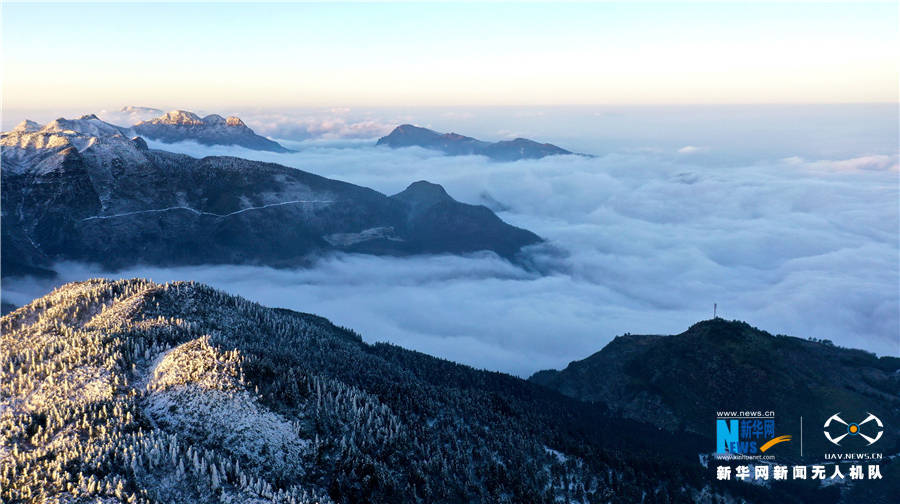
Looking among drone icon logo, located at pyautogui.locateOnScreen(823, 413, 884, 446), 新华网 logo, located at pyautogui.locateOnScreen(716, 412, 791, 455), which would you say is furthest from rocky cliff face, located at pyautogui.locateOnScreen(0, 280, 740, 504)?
drone icon logo, located at pyautogui.locateOnScreen(823, 413, 884, 446)

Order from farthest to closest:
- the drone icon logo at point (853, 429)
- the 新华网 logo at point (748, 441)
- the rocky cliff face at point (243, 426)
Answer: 1. the drone icon logo at point (853, 429)
2. the 新华网 logo at point (748, 441)
3. the rocky cliff face at point (243, 426)

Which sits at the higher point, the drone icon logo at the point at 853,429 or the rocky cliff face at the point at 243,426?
the rocky cliff face at the point at 243,426

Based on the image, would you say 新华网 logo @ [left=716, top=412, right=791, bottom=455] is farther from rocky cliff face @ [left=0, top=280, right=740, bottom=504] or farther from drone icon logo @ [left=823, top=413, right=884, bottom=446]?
rocky cliff face @ [left=0, top=280, right=740, bottom=504]

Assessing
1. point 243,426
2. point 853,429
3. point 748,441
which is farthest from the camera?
point 853,429

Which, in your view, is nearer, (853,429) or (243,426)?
(243,426)

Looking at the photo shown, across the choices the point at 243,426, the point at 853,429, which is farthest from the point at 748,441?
the point at 243,426

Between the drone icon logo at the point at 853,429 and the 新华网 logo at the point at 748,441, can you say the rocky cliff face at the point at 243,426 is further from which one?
the drone icon logo at the point at 853,429

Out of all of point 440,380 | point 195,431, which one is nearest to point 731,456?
point 440,380

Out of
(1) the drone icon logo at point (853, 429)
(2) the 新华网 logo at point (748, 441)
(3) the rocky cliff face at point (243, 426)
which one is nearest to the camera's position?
(3) the rocky cliff face at point (243, 426)

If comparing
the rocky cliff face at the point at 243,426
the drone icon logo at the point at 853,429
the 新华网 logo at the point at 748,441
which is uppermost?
the rocky cliff face at the point at 243,426

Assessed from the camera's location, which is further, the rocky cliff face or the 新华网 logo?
the 新华网 logo

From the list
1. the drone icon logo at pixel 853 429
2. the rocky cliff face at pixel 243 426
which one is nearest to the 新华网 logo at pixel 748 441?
the drone icon logo at pixel 853 429

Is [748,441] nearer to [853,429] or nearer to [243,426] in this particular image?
[853,429]
